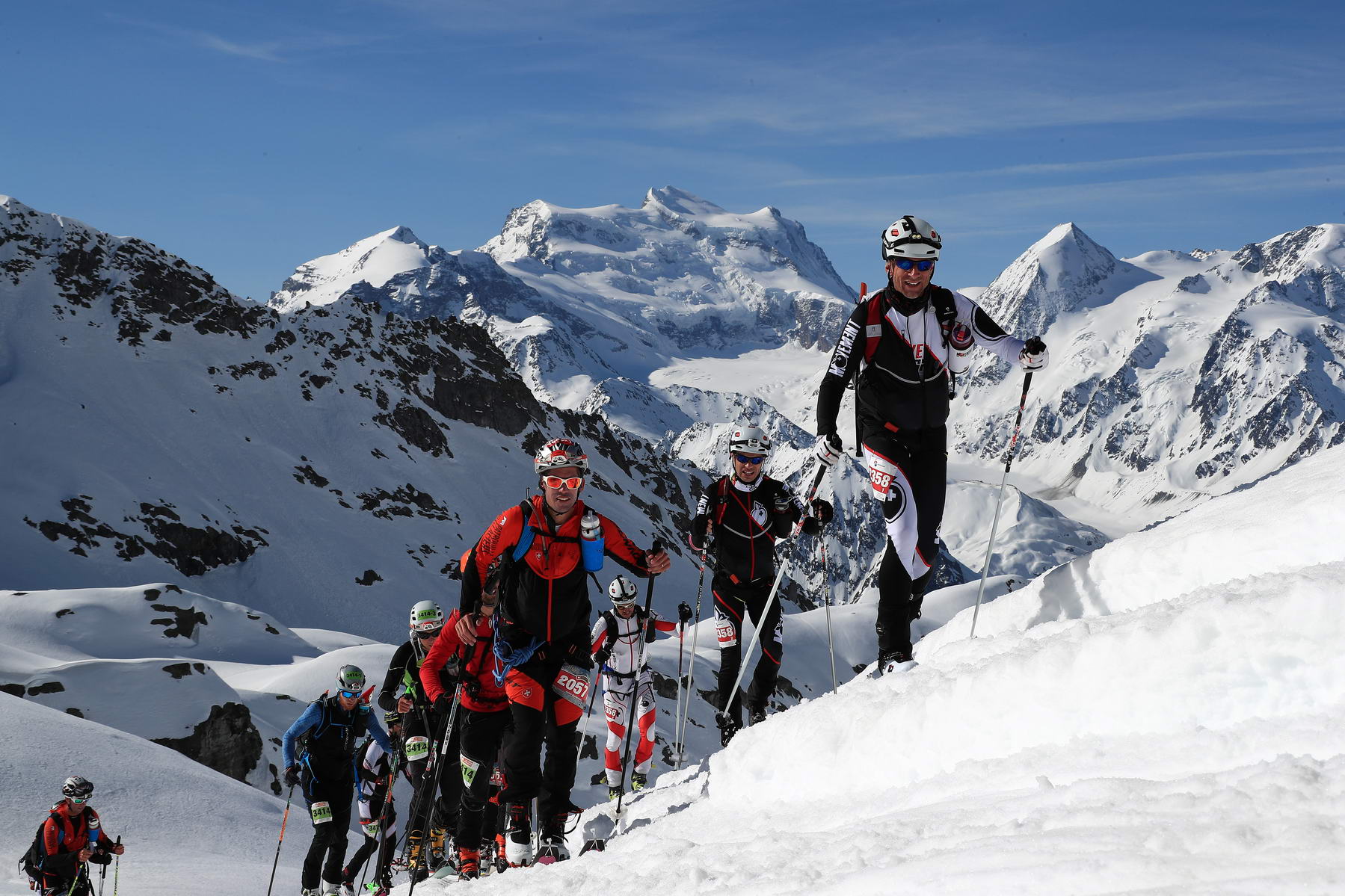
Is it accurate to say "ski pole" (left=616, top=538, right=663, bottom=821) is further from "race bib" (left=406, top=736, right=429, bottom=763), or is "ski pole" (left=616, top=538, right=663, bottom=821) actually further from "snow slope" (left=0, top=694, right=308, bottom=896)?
"snow slope" (left=0, top=694, right=308, bottom=896)

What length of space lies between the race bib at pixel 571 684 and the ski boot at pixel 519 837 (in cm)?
89

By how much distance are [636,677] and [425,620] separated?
2640 mm

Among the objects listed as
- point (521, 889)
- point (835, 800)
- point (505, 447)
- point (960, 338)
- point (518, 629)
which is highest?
point (505, 447)

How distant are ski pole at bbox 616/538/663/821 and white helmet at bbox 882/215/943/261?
2.91 meters

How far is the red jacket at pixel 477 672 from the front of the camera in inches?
356

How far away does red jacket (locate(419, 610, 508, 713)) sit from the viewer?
904 centimetres

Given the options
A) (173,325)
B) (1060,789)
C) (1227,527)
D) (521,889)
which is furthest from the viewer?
(173,325)

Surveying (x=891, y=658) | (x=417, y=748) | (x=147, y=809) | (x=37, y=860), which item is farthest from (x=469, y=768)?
(x=147, y=809)

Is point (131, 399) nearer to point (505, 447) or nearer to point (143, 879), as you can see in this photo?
point (505, 447)

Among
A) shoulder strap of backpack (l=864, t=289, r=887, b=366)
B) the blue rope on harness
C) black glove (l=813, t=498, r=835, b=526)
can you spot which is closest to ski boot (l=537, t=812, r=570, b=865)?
the blue rope on harness

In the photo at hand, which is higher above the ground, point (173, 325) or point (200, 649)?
point (173, 325)

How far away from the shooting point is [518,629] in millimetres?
7941

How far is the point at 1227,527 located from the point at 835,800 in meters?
3.24

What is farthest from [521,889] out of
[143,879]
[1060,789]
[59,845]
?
[143,879]
